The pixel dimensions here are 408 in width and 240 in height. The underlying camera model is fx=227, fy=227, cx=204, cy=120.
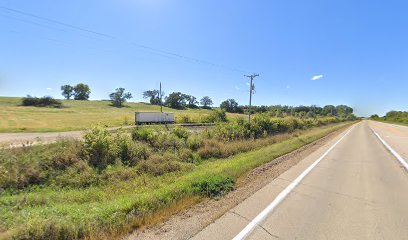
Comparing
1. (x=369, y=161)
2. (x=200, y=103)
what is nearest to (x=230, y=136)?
(x=369, y=161)

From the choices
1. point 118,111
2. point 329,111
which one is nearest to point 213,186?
point 118,111

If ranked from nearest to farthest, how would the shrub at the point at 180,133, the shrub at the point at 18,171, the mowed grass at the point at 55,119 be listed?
the shrub at the point at 18,171 → the shrub at the point at 180,133 → the mowed grass at the point at 55,119

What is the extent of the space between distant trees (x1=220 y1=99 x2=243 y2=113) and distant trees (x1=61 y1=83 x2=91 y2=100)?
8435 centimetres

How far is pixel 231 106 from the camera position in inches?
4828

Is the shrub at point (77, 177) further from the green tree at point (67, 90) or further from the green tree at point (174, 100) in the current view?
the green tree at point (67, 90)

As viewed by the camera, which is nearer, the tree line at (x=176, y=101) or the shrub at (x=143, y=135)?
the shrub at (x=143, y=135)

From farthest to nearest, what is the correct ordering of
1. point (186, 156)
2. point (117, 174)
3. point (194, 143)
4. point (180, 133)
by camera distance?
point (180, 133) < point (194, 143) < point (186, 156) < point (117, 174)

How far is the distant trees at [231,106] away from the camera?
398 ft

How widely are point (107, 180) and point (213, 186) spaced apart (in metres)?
5.35

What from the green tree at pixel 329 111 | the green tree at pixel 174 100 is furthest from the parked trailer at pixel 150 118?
the green tree at pixel 329 111

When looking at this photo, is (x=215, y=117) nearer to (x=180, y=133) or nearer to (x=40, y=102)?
(x=180, y=133)

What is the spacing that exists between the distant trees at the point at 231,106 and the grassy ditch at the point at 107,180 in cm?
10485

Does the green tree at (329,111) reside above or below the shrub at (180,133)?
above

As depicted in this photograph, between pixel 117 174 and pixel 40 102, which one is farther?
pixel 40 102
